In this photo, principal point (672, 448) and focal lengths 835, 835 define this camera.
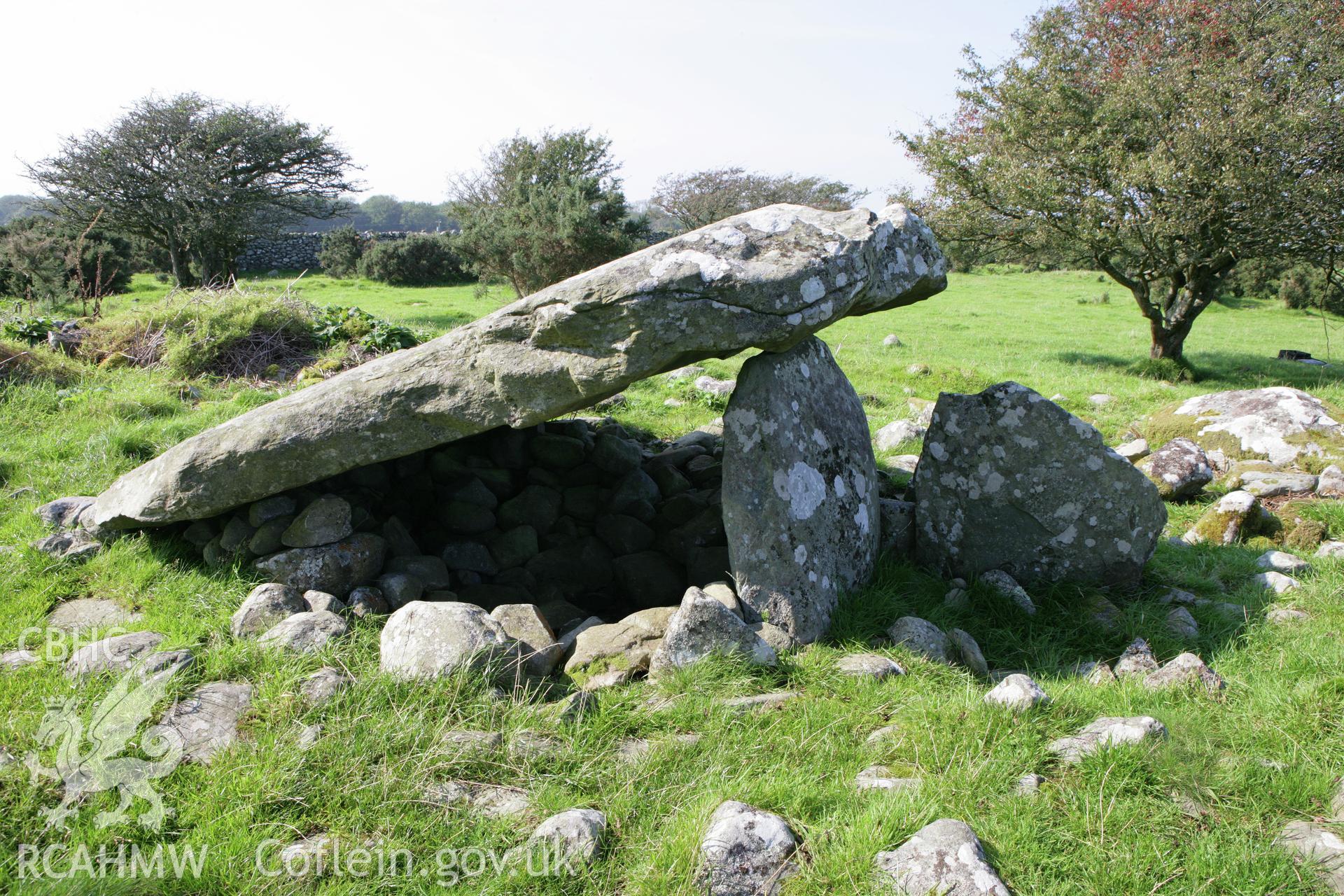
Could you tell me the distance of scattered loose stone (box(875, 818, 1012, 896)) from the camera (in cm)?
291

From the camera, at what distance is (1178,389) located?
13.0 m

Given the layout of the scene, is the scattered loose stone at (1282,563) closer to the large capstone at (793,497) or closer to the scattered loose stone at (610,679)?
the large capstone at (793,497)

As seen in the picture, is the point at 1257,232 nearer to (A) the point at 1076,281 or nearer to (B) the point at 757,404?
(B) the point at 757,404

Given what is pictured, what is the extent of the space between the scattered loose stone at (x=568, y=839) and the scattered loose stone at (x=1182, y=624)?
153 inches

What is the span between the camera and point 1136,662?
183 inches

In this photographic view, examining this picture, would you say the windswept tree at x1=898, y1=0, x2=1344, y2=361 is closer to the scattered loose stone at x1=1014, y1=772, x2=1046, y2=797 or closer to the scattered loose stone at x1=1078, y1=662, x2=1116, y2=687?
the scattered loose stone at x1=1078, y1=662, x2=1116, y2=687

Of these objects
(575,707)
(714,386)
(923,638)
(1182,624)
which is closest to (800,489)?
(923,638)

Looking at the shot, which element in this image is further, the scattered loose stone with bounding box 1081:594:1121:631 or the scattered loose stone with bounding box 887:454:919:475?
the scattered loose stone with bounding box 887:454:919:475

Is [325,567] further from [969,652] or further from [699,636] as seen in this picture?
[969,652]

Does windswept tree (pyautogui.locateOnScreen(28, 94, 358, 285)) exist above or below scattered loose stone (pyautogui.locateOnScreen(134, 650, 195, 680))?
above

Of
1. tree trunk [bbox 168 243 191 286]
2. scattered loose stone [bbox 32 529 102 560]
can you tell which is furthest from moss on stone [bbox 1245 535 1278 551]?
tree trunk [bbox 168 243 191 286]

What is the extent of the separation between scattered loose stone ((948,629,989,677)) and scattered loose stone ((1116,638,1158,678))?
705 millimetres

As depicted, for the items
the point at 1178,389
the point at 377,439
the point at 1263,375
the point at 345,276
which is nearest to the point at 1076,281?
the point at 1263,375

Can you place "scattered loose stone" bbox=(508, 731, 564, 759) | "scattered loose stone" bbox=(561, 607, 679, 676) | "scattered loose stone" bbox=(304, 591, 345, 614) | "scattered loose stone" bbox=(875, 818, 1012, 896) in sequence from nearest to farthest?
"scattered loose stone" bbox=(875, 818, 1012, 896)
"scattered loose stone" bbox=(508, 731, 564, 759)
"scattered loose stone" bbox=(561, 607, 679, 676)
"scattered loose stone" bbox=(304, 591, 345, 614)
